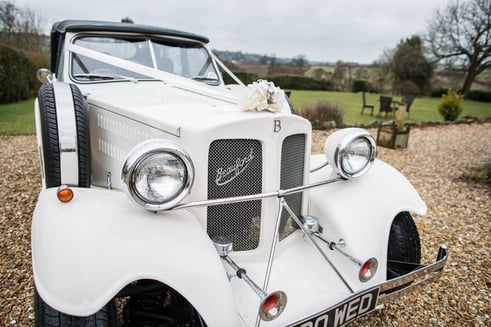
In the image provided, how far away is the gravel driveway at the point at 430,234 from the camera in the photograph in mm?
2541

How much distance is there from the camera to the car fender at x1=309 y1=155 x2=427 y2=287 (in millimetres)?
2186

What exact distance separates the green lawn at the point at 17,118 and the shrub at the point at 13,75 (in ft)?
1.23

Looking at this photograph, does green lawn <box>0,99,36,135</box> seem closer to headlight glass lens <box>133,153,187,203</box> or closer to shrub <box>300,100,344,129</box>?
shrub <box>300,100,344,129</box>

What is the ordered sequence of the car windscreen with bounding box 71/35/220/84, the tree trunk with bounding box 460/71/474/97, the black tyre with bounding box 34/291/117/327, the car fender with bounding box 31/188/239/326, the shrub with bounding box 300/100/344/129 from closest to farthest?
the car fender with bounding box 31/188/239/326 < the black tyre with bounding box 34/291/117/327 < the car windscreen with bounding box 71/35/220/84 < the shrub with bounding box 300/100/344/129 < the tree trunk with bounding box 460/71/474/97

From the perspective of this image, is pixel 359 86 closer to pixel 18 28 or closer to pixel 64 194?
pixel 18 28

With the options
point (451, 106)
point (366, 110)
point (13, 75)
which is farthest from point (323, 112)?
point (13, 75)

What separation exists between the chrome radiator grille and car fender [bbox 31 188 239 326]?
0.31 metres

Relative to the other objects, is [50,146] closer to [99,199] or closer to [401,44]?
[99,199]

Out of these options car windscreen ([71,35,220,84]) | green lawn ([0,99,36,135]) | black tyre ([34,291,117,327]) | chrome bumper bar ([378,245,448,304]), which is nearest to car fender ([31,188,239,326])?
black tyre ([34,291,117,327])

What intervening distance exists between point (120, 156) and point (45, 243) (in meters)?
1.17

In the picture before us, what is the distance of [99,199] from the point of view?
Result: 5.47ft

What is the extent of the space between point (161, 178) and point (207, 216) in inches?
17.1

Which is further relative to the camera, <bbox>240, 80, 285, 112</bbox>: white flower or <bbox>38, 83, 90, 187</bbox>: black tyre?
<bbox>38, 83, 90, 187</bbox>: black tyre

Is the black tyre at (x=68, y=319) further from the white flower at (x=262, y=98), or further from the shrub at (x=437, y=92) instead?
the shrub at (x=437, y=92)
